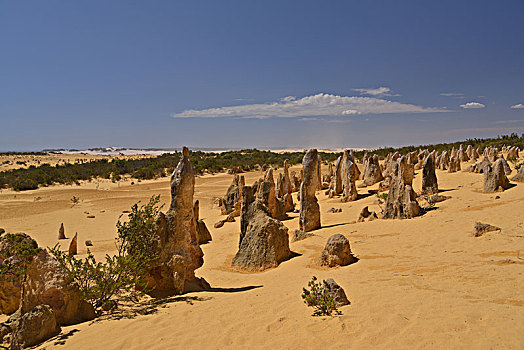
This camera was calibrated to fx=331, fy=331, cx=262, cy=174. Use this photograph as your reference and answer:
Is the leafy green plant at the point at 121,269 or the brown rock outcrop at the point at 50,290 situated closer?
the brown rock outcrop at the point at 50,290

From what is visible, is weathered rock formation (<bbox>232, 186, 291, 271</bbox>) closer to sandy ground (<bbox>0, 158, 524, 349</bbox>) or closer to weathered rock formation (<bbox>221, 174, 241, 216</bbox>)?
sandy ground (<bbox>0, 158, 524, 349</bbox>)

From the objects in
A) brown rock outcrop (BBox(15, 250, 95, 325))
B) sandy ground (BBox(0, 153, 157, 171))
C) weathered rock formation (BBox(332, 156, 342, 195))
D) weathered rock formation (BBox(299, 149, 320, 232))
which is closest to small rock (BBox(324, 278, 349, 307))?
brown rock outcrop (BBox(15, 250, 95, 325))

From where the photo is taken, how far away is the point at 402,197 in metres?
12.9

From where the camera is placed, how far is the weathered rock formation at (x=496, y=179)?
14.4 meters

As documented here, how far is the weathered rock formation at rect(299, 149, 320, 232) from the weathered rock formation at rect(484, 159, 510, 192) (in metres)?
8.22

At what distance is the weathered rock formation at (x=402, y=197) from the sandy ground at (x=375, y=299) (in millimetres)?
517

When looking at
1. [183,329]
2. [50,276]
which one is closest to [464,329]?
[183,329]

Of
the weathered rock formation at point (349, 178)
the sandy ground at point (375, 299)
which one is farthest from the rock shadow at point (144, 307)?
→ the weathered rock formation at point (349, 178)

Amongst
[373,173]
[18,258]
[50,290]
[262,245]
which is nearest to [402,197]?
[262,245]

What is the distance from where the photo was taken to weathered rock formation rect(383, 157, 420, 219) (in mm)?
12484

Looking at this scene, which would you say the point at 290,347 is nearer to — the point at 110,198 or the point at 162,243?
the point at 162,243

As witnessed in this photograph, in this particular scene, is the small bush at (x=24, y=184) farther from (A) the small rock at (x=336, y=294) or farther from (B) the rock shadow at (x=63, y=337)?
(A) the small rock at (x=336, y=294)

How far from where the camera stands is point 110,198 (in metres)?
26.7

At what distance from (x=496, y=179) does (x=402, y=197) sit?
5.24m
